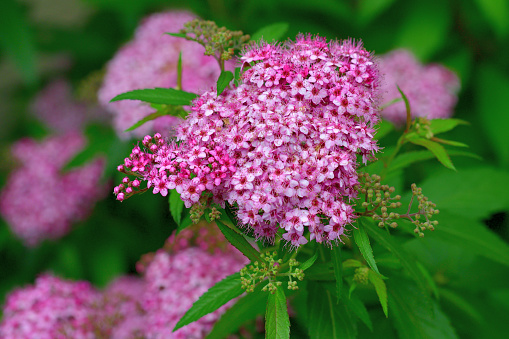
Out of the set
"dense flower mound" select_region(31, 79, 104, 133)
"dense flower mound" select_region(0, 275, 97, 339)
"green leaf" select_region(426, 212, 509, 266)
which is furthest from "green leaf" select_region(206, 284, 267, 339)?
"dense flower mound" select_region(31, 79, 104, 133)

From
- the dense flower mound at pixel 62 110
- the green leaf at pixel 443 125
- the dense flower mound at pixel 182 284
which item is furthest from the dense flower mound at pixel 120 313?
the dense flower mound at pixel 62 110

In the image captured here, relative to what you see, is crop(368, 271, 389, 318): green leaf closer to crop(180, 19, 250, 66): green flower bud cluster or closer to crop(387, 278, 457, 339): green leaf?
crop(387, 278, 457, 339): green leaf

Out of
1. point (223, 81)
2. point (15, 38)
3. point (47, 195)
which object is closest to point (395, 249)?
point (223, 81)

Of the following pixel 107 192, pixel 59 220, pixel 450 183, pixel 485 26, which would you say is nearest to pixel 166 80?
pixel 107 192

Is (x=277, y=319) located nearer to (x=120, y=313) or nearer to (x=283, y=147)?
(x=283, y=147)

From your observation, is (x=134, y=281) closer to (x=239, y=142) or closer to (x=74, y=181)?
(x=74, y=181)
